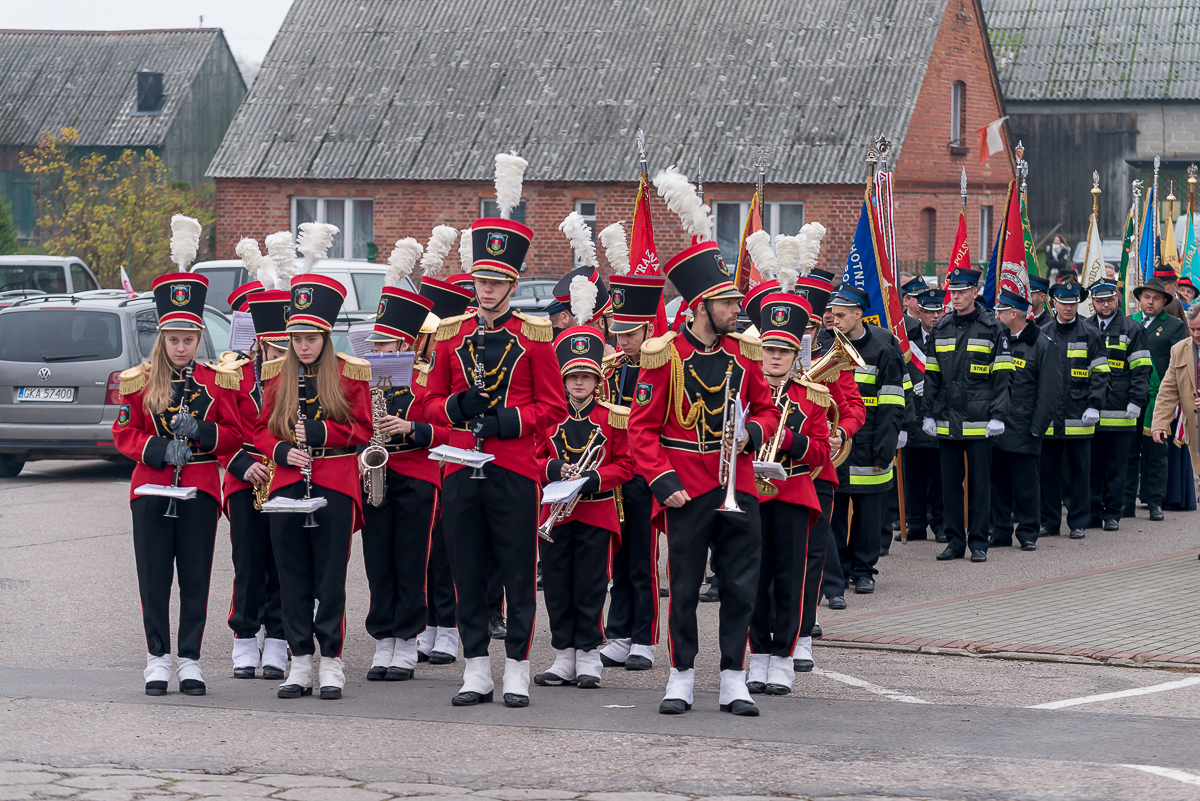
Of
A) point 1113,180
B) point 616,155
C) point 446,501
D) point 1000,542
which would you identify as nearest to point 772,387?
point 446,501

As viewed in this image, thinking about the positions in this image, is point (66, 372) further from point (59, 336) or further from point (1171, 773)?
point (1171, 773)

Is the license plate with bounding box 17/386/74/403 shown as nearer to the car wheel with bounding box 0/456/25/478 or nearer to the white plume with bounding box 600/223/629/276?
the car wheel with bounding box 0/456/25/478

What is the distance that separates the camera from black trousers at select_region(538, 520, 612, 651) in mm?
8062

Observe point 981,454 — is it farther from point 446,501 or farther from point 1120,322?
point 446,501

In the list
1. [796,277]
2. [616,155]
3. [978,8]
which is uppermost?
[978,8]

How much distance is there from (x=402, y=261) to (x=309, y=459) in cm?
155

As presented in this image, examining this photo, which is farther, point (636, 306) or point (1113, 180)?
point (1113, 180)

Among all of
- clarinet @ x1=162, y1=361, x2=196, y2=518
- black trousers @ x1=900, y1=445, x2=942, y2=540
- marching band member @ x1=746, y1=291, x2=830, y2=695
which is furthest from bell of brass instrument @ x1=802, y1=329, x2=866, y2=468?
black trousers @ x1=900, y1=445, x2=942, y2=540

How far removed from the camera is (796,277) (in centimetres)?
866

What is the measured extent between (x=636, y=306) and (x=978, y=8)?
3152cm

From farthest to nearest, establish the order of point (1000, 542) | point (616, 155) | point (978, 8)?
point (978, 8) → point (616, 155) → point (1000, 542)

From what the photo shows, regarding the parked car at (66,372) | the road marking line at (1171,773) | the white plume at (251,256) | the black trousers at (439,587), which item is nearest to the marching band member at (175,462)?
the white plume at (251,256)

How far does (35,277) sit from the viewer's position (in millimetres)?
24344

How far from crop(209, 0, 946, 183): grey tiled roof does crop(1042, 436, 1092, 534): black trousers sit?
60.5ft
